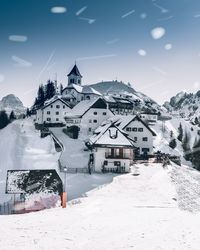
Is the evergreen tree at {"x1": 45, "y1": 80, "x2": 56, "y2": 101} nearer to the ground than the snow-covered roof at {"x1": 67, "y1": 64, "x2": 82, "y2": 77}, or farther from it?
nearer to the ground

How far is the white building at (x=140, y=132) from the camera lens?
56.3 meters

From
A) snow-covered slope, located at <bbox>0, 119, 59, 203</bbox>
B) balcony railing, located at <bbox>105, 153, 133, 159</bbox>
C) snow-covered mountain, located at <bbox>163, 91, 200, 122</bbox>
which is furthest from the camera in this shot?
snow-covered mountain, located at <bbox>163, 91, 200, 122</bbox>

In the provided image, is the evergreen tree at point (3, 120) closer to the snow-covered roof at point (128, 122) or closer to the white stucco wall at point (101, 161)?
the snow-covered roof at point (128, 122)

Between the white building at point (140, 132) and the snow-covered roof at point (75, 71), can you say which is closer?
the white building at point (140, 132)

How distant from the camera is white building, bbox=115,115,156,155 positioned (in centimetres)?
5628

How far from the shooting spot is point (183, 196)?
2939 cm

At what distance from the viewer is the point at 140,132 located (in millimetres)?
56656

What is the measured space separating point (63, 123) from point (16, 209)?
4627 centimetres

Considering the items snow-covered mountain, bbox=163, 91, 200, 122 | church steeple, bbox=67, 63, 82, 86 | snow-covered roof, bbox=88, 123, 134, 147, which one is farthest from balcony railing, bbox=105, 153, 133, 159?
snow-covered mountain, bbox=163, 91, 200, 122

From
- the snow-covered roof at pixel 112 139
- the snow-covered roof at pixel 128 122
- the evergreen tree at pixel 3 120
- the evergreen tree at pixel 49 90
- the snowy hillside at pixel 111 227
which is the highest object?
the evergreen tree at pixel 49 90

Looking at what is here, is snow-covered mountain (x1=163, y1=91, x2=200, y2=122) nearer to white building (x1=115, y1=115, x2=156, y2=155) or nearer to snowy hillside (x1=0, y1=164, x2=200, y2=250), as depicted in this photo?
white building (x1=115, y1=115, x2=156, y2=155)

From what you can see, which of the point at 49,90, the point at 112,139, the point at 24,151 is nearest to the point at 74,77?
the point at 49,90

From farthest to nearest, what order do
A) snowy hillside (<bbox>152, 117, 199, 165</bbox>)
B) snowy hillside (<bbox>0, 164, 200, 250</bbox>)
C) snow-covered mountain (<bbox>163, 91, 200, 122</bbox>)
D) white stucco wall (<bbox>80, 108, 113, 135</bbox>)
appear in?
snow-covered mountain (<bbox>163, 91, 200, 122</bbox>) → snowy hillside (<bbox>152, 117, 199, 165</bbox>) → white stucco wall (<bbox>80, 108, 113, 135</bbox>) → snowy hillside (<bbox>0, 164, 200, 250</bbox>)

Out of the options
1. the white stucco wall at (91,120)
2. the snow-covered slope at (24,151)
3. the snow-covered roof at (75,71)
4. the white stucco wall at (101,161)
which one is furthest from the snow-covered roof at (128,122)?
the snow-covered roof at (75,71)
